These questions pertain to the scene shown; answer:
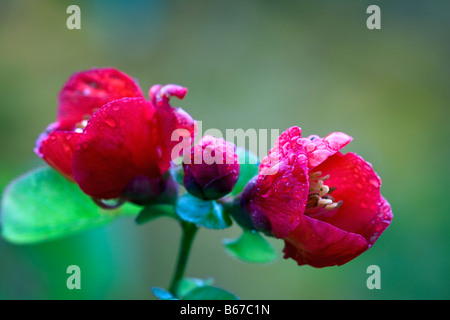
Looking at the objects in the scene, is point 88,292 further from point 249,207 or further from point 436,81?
point 436,81

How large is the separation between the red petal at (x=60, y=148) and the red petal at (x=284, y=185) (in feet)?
0.62

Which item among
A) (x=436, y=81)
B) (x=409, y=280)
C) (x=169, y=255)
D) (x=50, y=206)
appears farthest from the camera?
(x=436, y=81)

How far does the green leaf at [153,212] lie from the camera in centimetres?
53

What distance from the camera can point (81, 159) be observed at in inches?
18.3

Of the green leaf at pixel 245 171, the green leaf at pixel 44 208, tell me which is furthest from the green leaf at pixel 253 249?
the green leaf at pixel 44 208

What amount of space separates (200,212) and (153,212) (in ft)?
0.25

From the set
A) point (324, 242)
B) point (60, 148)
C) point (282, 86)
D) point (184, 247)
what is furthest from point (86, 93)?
point (282, 86)

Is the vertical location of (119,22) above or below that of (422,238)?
above

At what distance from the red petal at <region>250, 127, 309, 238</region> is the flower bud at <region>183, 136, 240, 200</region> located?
0.03 m

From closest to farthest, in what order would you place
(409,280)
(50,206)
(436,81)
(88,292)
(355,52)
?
(50,206)
(88,292)
(409,280)
(436,81)
(355,52)

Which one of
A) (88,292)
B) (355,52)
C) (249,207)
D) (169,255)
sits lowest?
(169,255)

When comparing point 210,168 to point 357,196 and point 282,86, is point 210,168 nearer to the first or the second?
point 357,196
